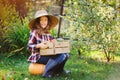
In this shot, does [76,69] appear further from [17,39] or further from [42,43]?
[17,39]

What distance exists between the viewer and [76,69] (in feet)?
27.0

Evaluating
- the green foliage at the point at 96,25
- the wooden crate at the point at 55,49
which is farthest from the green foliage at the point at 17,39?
the wooden crate at the point at 55,49

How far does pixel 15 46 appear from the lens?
375 inches

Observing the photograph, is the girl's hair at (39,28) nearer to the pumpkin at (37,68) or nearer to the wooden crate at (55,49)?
the wooden crate at (55,49)

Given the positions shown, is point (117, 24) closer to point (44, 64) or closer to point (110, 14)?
point (110, 14)

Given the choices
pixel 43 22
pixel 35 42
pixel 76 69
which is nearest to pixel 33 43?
pixel 35 42

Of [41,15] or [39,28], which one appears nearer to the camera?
[41,15]

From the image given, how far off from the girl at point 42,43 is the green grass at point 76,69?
210 millimetres

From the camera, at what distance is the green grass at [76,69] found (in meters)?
7.37

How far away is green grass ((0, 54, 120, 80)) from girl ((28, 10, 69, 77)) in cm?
21

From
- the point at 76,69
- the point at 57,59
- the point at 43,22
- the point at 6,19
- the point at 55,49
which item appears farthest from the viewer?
the point at 6,19

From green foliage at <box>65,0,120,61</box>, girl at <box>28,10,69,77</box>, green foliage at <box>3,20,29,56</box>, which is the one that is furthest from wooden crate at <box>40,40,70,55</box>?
green foliage at <box>3,20,29,56</box>

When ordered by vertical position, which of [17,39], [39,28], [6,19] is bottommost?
[17,39]

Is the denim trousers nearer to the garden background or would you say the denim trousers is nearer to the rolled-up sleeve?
the rolled-up sleeve
